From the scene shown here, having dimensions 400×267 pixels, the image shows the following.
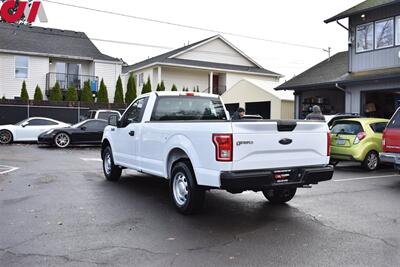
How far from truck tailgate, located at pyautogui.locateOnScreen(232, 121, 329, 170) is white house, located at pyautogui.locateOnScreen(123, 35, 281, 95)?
2782 centimetres

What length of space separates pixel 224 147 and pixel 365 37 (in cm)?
1467

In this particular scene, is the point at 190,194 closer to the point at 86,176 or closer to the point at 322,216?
the point at 322,216

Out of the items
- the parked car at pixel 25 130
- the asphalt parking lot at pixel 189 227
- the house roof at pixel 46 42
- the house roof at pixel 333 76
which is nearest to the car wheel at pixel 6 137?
the parked car at pixel 25 130

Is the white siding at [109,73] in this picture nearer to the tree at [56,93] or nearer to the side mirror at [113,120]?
the tree at [56,93]

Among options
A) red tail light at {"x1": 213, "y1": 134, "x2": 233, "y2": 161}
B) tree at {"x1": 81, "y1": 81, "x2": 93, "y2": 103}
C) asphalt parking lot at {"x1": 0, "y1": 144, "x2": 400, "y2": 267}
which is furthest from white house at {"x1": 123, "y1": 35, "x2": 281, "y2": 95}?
red tail light at {"x1": 213, "y1": 134, "x2": 233, "y2": 161}

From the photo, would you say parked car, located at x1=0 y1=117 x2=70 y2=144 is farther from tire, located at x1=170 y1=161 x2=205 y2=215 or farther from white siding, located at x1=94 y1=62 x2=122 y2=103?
tire, located at x1=170 y1=161 x2=205 y2=215

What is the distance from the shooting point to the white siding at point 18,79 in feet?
96.1

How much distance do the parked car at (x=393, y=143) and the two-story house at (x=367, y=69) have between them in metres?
6.51

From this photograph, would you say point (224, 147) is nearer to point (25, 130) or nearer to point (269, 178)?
point (269, 178)

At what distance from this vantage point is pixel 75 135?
18.3 metres

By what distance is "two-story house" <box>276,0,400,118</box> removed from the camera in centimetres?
1622

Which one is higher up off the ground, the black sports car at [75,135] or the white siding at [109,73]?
the white siding at [109,73]

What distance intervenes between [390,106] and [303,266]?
1767cm

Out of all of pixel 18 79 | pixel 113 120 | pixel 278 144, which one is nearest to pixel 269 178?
pixel 278 144
